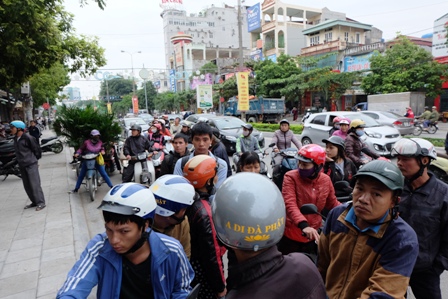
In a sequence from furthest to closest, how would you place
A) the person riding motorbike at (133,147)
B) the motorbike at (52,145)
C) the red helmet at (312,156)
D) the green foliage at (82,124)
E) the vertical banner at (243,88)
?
the vertical banner at (243,88) < the motorbike at (52,145) < the green foliage at (82,124) < the person riding motorbike at (133,147) < the red helmet at (312,156)

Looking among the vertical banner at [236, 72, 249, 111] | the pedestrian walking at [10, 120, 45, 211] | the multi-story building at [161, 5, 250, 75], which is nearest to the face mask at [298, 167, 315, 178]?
the pedestrian walking at [10, 120, 45, 211]

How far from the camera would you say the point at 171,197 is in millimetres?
1980

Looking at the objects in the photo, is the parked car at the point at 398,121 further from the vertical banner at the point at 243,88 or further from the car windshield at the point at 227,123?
the vertical banner at the point at 243,88

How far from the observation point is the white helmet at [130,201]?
1594 mm

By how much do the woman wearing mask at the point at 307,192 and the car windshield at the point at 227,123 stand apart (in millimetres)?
9894

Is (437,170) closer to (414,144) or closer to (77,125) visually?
(414,144)

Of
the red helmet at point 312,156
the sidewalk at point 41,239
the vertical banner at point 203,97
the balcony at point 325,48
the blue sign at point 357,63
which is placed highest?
the balcony at point 325,48

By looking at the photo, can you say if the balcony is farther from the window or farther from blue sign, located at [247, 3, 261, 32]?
the window

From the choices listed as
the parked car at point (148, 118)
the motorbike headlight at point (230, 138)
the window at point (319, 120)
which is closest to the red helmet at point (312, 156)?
the motorbike headlight at point (230, 138)

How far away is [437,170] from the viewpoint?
5113 millimetres

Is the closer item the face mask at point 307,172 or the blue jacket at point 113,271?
the blue jacket at point 113,271

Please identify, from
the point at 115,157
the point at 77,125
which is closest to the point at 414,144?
the point at 77,125

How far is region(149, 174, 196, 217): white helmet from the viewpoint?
1.98 meters

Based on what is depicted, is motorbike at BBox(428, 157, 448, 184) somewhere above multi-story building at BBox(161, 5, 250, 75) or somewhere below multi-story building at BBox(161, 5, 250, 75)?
below
